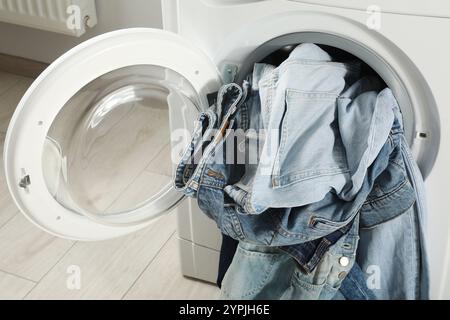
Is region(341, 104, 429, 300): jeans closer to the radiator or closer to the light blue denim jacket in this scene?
the light blue denim jacket

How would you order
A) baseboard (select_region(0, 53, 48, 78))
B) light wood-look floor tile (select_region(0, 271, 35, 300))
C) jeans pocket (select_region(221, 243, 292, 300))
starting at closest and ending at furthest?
jeans pocket (select_region(221, 243, 292, 300))
light wood-look floor tile (select_region(0, 271, 35, 300))
baseboard (select_region(0, 53, 48, 78))

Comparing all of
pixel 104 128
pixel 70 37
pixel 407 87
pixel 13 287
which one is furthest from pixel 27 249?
pixel 407 87

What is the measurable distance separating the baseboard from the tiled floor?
0.61 metres

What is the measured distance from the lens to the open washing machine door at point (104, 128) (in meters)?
0.75

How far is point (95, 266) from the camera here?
119cm

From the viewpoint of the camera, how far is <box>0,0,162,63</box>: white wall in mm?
1563

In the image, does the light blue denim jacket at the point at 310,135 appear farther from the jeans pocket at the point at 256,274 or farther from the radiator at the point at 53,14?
the radiator at the point at 53,14

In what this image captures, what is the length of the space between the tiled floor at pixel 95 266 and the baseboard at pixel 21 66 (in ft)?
2.02

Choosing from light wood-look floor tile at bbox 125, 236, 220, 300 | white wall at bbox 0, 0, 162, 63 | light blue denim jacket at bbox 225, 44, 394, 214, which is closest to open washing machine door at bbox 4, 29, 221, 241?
light blue denim jacket at bbox 225, 44, 394, 214

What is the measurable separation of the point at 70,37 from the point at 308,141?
44.5 inches

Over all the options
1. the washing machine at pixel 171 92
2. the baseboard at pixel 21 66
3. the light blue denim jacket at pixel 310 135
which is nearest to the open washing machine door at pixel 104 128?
the washing machine at pixel 171 92
